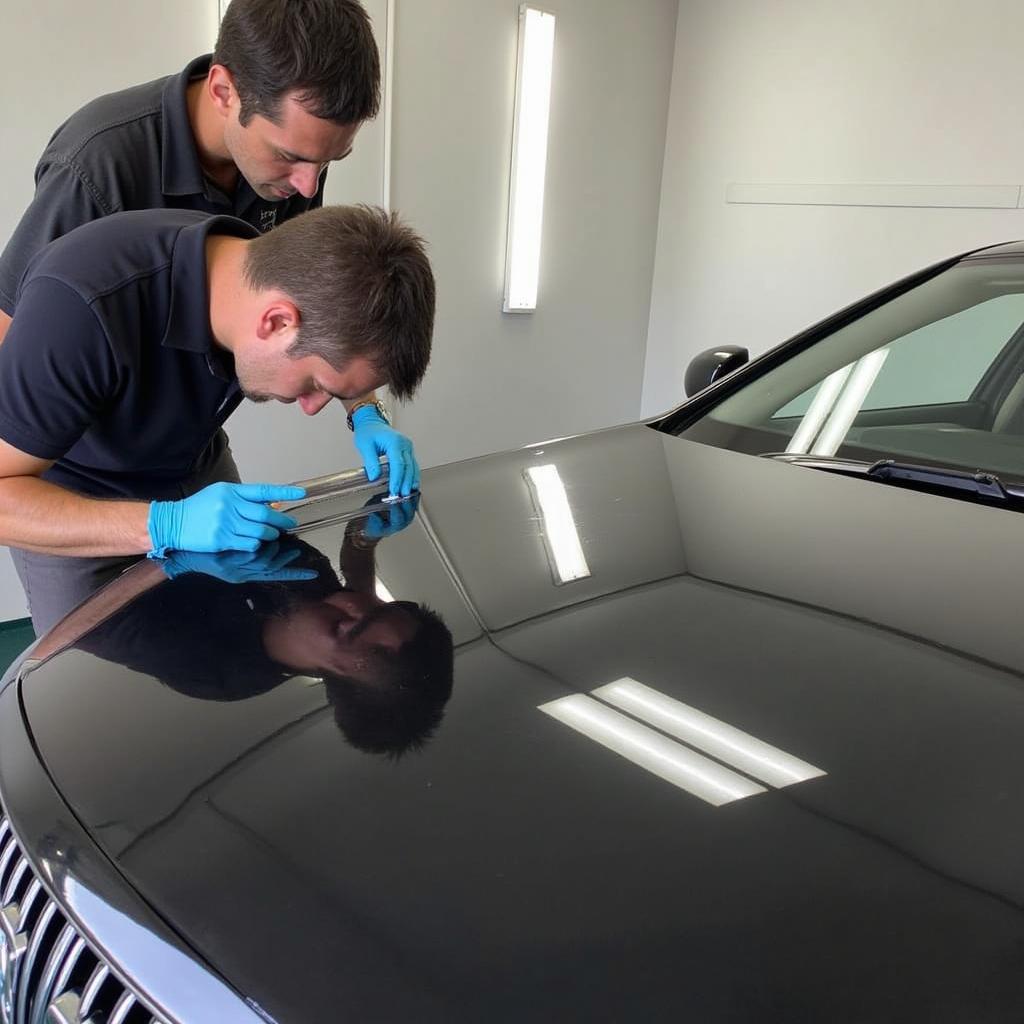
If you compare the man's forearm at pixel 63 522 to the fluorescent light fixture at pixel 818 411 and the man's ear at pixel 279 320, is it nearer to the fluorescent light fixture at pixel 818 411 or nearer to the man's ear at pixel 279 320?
the man's ear at pixel 279 320

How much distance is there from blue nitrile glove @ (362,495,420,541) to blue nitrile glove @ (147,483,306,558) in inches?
4.2

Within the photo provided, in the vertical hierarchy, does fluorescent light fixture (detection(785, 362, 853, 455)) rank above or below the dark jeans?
above

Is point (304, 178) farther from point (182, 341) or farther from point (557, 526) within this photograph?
point (557, 526)

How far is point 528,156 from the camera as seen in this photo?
3.93 meters

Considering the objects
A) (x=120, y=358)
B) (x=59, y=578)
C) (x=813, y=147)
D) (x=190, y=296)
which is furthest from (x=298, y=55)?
(x=813, y=147)

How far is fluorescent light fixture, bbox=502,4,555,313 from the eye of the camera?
378 centimetres

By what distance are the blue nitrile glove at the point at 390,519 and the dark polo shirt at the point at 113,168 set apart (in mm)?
692

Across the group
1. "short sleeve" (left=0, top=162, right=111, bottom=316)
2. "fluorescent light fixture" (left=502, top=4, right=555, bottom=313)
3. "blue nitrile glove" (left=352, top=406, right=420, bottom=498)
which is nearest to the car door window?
"blue nitrile glove" (left=352, top=406, right=420, bottom=498)

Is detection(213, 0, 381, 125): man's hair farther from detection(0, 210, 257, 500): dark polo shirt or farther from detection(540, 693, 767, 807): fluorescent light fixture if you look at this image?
detection(540, 693, 767, 807): fluorescent light fixture

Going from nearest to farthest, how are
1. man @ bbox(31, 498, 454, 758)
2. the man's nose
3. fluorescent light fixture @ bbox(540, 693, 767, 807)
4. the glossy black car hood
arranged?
1. the glossy black car hood
2. fluorescent light fixture @ bbox(540, 693, 767, 807)
3. man @ bbox(31, 498, 454, 758)
4. the man's nose

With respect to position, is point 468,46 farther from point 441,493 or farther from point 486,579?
point 486,579

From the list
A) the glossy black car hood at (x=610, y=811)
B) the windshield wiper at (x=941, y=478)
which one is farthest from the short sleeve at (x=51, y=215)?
the windshield wiper at (x=941, y=478)

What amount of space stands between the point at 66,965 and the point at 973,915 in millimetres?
594

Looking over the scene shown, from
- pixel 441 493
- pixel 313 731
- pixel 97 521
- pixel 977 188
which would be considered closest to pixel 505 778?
pixel 313 731
